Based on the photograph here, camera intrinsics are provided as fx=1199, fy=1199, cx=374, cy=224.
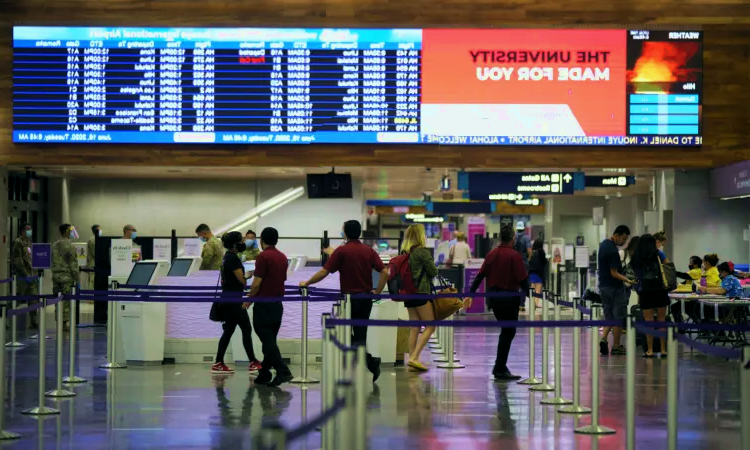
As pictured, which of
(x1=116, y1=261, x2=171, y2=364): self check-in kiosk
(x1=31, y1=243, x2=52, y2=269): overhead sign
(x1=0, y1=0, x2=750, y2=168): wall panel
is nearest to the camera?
(x1=116, y1=261, x2=171, y2=364): self check-in kiosk

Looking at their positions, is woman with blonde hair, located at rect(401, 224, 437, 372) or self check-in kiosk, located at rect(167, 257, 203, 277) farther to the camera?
self check-in kiosk, located at rect(167, 257, 203, 277)

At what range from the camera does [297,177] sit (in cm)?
2505

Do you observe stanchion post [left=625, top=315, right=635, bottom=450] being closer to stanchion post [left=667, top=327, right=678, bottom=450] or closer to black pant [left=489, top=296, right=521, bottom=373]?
stanchion post [left=667, top=327, right=678, bottom=450]

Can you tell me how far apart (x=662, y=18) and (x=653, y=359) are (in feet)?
18.4

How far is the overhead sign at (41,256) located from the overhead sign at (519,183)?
6667mm

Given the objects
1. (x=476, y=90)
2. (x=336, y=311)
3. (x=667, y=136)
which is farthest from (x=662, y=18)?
(x=336, y=311)

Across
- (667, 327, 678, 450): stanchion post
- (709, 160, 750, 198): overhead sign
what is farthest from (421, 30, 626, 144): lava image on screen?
Answer: (667, 327, 678, 450): stanchion post

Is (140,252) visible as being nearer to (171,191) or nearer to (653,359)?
(171,191)

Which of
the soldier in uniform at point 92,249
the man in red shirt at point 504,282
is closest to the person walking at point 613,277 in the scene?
the man in red shirt at point 504,282

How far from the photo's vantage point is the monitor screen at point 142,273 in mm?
15641

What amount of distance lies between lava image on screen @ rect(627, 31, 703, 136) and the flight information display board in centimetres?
2

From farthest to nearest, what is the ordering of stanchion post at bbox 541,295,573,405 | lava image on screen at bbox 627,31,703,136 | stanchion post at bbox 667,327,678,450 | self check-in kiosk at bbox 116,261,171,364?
1. lava image on screen at bbox 627,31,703,136
2. self check-in kiosk at bbox 116,261,171,364
3. stanchion post at bbox 541,295,573,405
4. stanchion post at bbox 667,327,678,450

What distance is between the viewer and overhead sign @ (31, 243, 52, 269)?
61.4ft

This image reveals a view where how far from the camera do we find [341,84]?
17.9 metres
